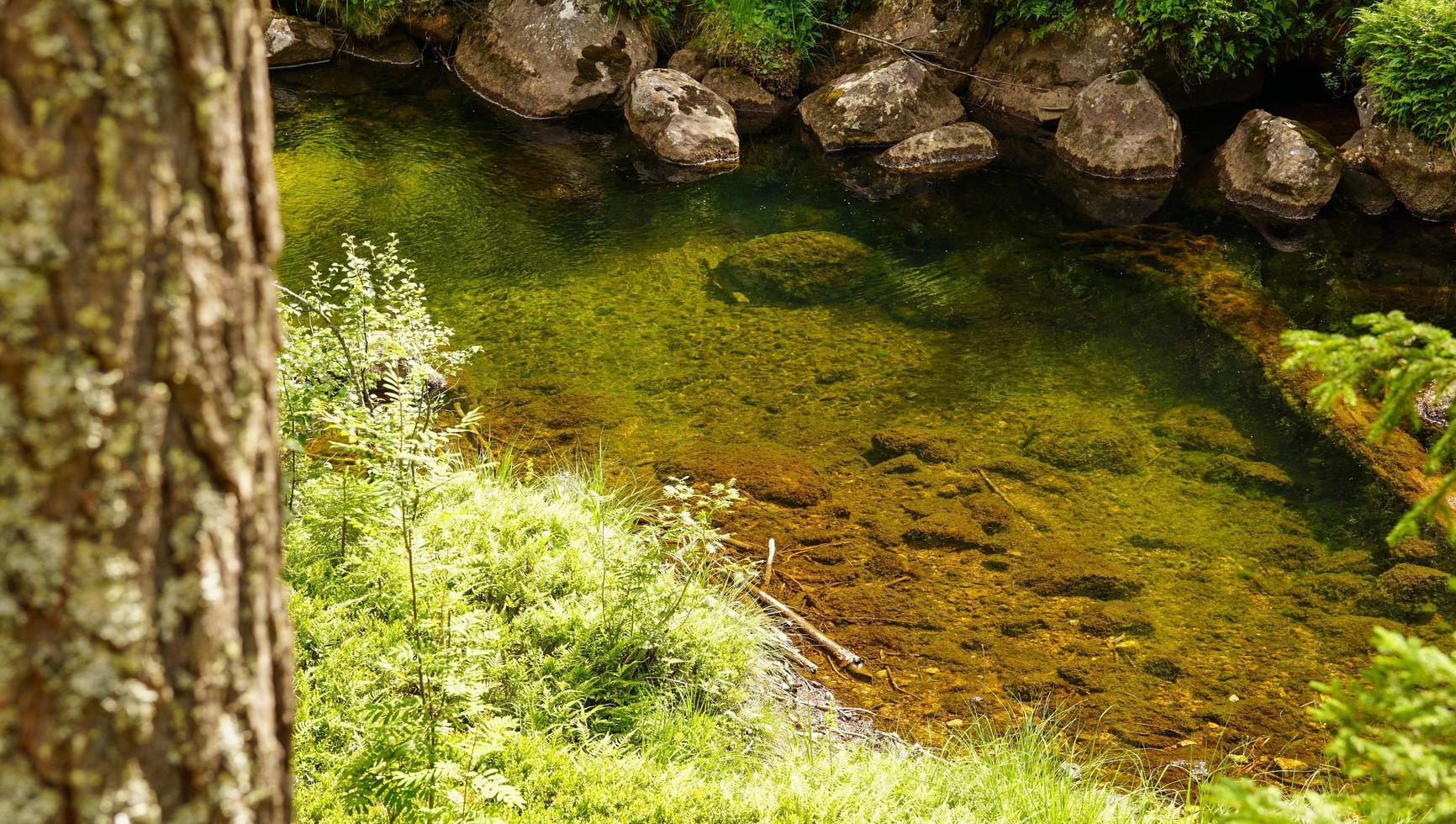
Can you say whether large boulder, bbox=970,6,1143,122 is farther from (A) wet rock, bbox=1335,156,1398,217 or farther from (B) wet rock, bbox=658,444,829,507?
(B) wet rock, bbox=658,444,829,507

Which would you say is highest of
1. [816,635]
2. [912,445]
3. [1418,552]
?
[1418,552]

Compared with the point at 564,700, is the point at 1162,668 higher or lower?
lower

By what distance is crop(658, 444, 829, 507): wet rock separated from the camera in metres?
5.67

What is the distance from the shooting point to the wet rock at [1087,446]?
6047 mm

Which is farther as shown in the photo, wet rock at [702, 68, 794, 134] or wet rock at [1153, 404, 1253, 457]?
wet rock at [702, 68, 794, 134]

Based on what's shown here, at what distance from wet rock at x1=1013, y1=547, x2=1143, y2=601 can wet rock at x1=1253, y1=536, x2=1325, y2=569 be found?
2.53ft

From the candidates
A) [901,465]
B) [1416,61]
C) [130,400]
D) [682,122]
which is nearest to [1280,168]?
[1416,61]

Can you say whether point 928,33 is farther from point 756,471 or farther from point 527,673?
→ point 527,673

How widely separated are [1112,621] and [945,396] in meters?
2.10

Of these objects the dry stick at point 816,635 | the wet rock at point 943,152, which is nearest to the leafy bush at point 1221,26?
the wet rock at point 943,152

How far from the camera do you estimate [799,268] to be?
8359 mm

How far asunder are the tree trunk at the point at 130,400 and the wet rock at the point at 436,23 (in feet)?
40.0

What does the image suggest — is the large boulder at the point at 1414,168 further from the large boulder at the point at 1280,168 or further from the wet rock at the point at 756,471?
the wet rock at the point at 756,471

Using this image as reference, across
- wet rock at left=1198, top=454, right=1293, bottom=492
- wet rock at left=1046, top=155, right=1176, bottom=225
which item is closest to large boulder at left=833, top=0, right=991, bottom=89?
wet rock at left=1046, top=155, right=1176, bottom=225
